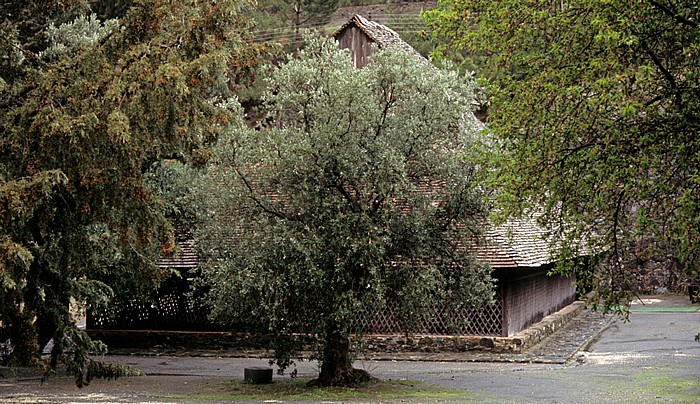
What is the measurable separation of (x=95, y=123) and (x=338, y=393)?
8.74 metres

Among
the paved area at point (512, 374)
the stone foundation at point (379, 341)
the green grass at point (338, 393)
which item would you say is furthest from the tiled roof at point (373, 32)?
the green grass at point (338, 393)

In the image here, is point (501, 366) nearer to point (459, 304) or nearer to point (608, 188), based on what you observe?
point (459, 304)

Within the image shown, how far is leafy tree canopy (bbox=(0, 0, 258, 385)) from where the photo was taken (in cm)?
1162

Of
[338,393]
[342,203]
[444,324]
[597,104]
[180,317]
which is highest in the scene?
[597,104]

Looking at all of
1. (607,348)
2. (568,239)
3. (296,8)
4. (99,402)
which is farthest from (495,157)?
(296,8)

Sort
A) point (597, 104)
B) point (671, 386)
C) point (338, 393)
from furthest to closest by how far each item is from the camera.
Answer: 1. point (671, 386)
2. point (338, 393)
3. point (597, 104)

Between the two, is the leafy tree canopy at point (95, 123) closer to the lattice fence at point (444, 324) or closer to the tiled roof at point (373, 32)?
the lattice fence at point (444, 324)

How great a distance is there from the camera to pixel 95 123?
11555mm

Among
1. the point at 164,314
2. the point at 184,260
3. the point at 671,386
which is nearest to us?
the point at 671,386

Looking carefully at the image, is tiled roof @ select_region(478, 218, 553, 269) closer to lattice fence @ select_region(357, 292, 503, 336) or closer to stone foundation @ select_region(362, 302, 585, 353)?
lattice fence @ select_region(357, 292, 503, 336)

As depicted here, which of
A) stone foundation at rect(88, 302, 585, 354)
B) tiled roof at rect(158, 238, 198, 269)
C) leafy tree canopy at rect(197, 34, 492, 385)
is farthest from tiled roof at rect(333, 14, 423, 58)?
leafy tree canopy at rect(197, 34, 492, 385)

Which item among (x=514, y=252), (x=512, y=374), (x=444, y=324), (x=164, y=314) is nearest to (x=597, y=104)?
(x=512, y=374)

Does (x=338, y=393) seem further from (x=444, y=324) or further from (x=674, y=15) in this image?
(x=674, y=15)

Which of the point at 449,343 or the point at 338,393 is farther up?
the point at 449,343
